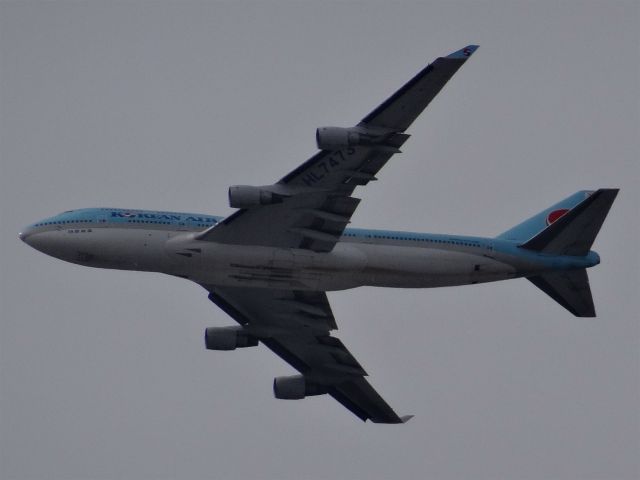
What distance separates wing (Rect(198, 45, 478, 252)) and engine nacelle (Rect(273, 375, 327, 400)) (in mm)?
13131

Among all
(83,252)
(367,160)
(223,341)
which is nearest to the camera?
(367,160)

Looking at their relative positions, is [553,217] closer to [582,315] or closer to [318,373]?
[582,315]

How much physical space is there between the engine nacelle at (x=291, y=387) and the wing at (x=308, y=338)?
26 centimetres

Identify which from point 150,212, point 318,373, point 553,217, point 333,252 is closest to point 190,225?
point 150,212

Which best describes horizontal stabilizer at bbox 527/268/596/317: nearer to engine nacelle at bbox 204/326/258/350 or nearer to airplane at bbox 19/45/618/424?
airplane at bbox 19/45/618/424

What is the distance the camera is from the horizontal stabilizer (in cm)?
7369

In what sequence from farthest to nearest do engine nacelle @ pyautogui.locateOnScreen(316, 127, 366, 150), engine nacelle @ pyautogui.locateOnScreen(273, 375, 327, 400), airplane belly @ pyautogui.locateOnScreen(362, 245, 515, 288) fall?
engine nacelle @ pyautogui.locateOnScreen(273, 375, 327, 400) → airplane belly @ pyautogui.locateOnScreen(362, 245, 515, 288) → engine nacelle @ pyautogui.locateOnScreen(316, 127, 366, 150)

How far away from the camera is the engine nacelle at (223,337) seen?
77312mm

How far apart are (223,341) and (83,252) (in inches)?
446

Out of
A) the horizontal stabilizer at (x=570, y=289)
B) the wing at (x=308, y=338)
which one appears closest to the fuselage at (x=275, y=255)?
the horizontal stabilizer at (x=570, y=289)

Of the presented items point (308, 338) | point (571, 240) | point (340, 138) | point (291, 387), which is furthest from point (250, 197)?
point (571, 240)

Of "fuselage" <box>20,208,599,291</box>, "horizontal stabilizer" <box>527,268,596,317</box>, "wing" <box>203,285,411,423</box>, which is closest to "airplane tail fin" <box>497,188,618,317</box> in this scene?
"horizontal stabilizer" <box>527,268,596,317</box>

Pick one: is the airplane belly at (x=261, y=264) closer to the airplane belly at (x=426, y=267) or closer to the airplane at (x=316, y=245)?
the airplane at (x=316, y=245)

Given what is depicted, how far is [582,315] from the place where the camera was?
244 ft
